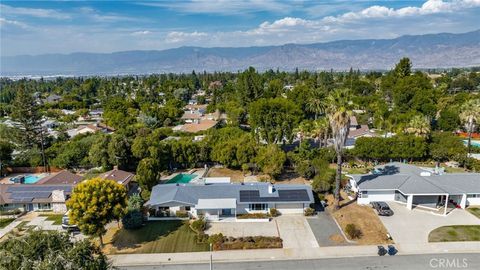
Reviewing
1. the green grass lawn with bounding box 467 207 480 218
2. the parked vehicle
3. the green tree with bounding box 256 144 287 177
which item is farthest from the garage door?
the parked vehicle

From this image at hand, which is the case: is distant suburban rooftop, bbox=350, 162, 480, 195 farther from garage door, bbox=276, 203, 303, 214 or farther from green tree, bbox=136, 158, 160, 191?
green tree, bbox=136, 158, 160, 191

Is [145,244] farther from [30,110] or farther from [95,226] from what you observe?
[30,110]

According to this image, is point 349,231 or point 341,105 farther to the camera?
point 341,105

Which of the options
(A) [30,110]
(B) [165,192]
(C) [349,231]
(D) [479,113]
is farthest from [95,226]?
(D) [479,113]

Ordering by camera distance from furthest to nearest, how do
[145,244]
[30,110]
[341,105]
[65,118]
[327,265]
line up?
[65,118]
[30,110]
[341,105]
[145,244]
[327,265]

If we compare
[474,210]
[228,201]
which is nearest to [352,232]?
[228,201]

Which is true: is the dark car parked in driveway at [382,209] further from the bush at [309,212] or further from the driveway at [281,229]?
the driveway at [281,229]

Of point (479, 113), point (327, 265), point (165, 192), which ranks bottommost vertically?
point (327, 265)
